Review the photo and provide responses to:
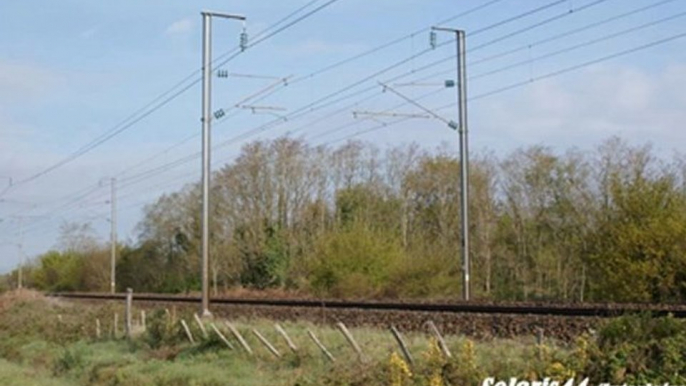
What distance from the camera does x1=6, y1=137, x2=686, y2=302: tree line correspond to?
43.8 meters

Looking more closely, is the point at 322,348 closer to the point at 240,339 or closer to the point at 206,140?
the point at 240,339

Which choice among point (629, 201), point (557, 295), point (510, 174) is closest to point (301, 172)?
point (510, 174)

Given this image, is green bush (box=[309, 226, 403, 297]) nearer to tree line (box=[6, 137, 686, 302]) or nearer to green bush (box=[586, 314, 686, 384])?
tree line (box=[6, 137, 686, 302])

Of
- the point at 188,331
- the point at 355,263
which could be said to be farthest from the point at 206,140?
the point at 355,263

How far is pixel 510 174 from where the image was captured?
2534 inches

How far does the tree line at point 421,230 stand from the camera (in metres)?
43.8

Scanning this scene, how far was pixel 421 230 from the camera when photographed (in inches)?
2817

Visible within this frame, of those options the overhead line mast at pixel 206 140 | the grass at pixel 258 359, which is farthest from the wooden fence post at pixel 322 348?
the overhead line mast at pixel 206 140

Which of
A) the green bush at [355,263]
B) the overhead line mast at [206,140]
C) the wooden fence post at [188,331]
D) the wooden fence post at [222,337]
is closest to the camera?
the wooden fence post at [222,337]

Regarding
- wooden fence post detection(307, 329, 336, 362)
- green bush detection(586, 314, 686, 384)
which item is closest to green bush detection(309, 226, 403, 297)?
wooden fence post detection(307, 329, 336, 362)

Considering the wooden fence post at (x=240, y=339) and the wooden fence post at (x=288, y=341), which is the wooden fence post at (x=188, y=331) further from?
the wooden fence post at (x=288, y=341)

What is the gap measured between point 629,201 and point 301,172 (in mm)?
35275

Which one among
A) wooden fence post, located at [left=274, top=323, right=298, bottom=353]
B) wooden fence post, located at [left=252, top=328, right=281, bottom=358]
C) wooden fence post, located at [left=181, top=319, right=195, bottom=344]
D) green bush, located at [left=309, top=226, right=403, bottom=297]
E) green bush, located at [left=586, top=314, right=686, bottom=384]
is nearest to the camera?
green bush, located at [left=586, top=314, right=686, bottom=384]

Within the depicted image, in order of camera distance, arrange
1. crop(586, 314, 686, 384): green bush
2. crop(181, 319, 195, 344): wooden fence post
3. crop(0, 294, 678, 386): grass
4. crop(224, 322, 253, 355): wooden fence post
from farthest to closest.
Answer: crop(181, 319, 195, 344): wooden fence post, crop(224, 322, 253, 355): wooden fence post, crop(0, 294, 678, 386): grass, crop(586, 314, 686, 384): green bush
